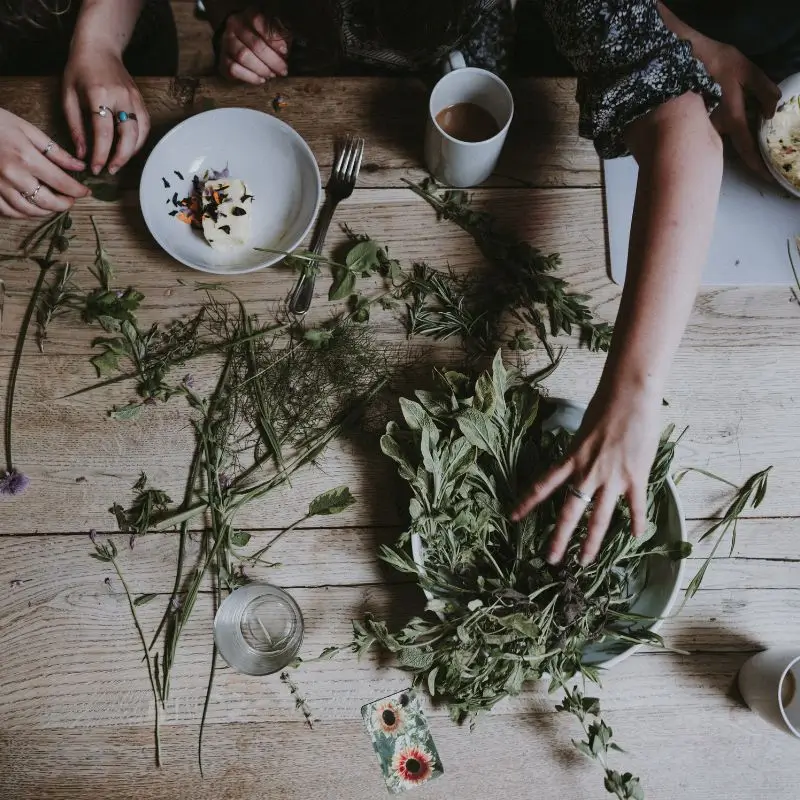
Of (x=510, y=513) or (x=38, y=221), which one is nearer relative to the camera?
(x=510, y=513)

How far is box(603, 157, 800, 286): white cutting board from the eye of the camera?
942mm

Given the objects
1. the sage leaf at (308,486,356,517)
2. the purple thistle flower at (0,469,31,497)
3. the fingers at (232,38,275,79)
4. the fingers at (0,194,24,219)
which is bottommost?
the purple thistle flower at (0,469,31,497)

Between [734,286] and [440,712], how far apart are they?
Answer: 0.75m

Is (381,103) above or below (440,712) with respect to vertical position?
above

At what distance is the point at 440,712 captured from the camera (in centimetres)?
84

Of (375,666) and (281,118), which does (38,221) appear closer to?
(281,118)

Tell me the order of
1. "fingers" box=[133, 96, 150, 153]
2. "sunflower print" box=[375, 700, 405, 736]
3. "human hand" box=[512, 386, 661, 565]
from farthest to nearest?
"fingers" box=[133, 96, 150, 153]
"sunflower print" box=[375, 700, 405, 736]
"human hand" box=[512, 386, 661, 565]

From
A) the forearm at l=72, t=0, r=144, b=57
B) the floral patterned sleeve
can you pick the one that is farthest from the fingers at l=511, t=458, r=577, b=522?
the forearm at l=72, t=0, r=144, b=57

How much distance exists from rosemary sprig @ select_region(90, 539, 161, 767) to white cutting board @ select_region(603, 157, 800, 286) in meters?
0.83

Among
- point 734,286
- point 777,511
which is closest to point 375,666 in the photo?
point 777,511

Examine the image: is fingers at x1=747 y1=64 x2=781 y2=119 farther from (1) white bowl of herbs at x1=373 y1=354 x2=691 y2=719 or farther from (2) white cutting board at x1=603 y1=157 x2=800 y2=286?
(1) white bowl of herbs at x1=373 y1=354 x2=691 y2=719

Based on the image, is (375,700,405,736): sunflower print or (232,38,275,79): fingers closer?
(375,700,405,736): sunflower print

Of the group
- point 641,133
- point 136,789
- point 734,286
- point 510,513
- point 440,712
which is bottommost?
point 136,789

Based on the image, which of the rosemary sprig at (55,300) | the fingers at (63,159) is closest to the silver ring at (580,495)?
the rosemary sprig at (55,300)
